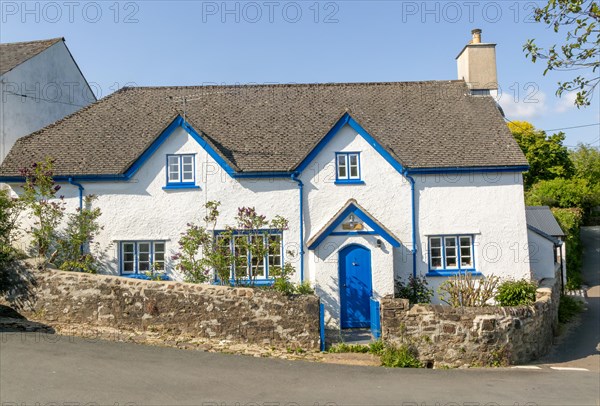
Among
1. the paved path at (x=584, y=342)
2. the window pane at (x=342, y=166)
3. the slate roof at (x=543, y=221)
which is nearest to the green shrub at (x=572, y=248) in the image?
the paved path at (x=584, y=342)

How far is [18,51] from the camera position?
76.3 feet

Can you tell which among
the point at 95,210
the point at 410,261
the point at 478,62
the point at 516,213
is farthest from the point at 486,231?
→ the point at 95,210

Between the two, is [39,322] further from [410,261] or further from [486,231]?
[486,231]

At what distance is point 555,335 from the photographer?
17062 mm

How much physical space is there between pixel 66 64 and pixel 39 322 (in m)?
15.8

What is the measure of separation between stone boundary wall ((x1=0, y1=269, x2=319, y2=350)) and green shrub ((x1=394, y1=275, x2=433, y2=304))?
4.60m

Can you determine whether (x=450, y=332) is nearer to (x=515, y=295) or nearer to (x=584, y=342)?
(x=515, y=295)

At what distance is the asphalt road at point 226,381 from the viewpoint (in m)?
8.97

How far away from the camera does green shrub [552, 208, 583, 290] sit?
27688 millimetres

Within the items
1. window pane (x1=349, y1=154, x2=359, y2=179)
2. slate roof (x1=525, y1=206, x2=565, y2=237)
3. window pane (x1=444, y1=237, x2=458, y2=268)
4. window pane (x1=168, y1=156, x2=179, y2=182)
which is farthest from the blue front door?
slate roof (x1=525, y1=206, x2=565, y2=237)

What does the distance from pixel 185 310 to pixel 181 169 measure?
5.86 meters

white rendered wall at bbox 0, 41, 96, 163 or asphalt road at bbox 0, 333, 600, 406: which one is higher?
white rendered wall at bbox 0, 41, 96, 163

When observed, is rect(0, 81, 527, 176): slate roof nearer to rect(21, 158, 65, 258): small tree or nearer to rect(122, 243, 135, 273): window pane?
rect(21, 158, 65, 258): small tree

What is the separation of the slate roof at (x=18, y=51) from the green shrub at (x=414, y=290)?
17815mm
